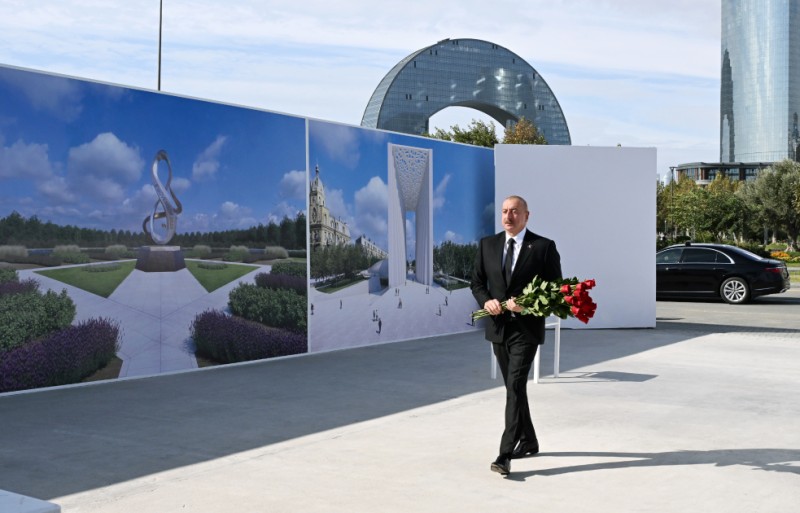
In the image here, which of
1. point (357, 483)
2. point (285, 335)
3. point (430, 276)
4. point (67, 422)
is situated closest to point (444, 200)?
point (430, 276)

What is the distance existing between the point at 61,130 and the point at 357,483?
5.58 meters

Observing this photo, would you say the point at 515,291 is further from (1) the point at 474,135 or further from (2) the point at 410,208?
(1) the point at 474,135

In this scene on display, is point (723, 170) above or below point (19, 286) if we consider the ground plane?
above

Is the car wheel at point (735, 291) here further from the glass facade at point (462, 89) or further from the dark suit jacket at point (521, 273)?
the glass facade at point (462, 89)

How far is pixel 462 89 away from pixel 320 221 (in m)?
49.5

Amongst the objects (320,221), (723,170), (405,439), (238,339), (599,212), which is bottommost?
(405,439)

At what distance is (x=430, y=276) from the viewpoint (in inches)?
611

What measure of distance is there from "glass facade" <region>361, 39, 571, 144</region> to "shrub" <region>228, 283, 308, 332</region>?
46.8m

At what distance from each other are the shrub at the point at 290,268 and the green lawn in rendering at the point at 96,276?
7.41ft

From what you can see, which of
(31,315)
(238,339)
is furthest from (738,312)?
(31,315)

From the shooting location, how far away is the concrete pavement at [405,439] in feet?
19.2

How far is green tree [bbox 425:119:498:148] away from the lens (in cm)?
5012

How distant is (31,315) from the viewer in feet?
31.6

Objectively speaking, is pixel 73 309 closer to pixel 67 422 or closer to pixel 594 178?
pixel 67 422
